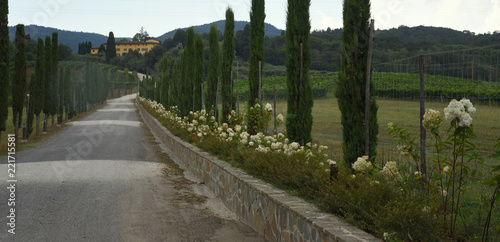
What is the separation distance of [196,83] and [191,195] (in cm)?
1311

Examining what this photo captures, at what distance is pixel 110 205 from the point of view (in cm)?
670

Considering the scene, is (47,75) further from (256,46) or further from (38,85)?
(256,46)

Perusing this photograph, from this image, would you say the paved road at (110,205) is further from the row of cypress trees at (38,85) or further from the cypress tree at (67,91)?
the cypress tree at (67,91)

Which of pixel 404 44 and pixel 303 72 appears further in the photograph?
pixel 404 44

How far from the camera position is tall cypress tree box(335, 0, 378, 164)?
241 inches

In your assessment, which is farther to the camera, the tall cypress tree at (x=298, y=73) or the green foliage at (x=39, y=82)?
the green foliage at (x=39, y=82)

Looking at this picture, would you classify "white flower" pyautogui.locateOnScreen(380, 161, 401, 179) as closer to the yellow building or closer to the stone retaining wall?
the stone retaining wall

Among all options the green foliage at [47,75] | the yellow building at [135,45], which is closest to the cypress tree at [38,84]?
the green foliage at [47,75]

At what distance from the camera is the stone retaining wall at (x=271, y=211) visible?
374 centimetres

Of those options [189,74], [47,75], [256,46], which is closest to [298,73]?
[256,46]

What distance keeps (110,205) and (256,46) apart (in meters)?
7.61

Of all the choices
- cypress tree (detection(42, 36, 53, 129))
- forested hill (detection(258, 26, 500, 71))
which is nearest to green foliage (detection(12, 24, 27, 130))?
cypress tree (detection(42, 36, 53, 129))

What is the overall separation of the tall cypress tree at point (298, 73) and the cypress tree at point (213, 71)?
8.96 metres

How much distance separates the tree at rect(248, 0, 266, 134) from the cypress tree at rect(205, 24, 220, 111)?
17.6 ft
